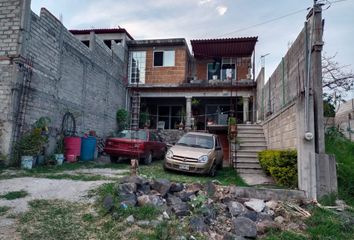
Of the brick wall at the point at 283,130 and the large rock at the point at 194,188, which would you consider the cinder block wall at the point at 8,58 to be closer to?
the large rock at the point at 194,188

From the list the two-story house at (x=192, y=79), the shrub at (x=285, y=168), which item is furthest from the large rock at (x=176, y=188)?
the two-story house at (x=192, y=79)

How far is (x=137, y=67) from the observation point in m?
19.8

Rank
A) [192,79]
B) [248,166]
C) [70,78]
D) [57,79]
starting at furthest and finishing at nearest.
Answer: [192,79] → [70,78] → [57,79] → [248,166]

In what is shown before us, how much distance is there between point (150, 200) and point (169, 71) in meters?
15.2

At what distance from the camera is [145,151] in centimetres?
1129

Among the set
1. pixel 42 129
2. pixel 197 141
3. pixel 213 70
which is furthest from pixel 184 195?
pixel 213 70

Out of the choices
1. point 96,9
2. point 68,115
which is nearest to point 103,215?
point 68,115

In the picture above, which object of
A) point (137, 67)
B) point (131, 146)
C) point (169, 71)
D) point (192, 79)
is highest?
point (137, 67)

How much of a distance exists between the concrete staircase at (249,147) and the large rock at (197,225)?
5944 mm

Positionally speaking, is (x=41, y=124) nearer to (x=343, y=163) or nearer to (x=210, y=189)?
(x=210, y=189)

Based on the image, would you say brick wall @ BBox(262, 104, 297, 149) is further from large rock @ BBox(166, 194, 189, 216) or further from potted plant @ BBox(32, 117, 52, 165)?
potted plant @ BBox(32, 117, 52, 165)

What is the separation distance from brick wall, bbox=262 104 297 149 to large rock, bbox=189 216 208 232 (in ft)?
12.6

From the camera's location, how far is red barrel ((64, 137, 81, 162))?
1079 centimetres

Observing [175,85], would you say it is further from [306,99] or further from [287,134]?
[306,99]
